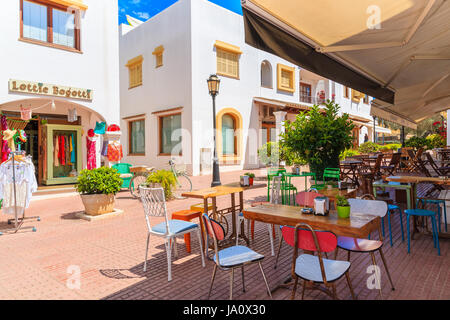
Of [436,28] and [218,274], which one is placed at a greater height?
[436,28]

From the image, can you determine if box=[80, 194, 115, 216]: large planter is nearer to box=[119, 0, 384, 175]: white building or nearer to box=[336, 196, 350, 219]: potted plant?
box=[336, 196, 350, 219]: potted plant

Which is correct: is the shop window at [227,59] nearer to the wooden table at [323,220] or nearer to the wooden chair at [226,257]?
the wooden table at [323,220]

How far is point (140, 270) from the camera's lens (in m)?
3.67

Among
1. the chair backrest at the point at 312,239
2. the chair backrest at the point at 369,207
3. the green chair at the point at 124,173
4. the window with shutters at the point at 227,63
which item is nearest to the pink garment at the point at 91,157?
the green chair at the point at 124,173

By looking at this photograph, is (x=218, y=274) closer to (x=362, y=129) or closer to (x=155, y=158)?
(x=155, y=158)

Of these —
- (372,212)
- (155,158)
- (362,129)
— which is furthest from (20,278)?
(362,129)

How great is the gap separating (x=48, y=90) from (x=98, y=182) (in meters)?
4.05

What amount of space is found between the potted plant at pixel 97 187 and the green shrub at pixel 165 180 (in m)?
1.41

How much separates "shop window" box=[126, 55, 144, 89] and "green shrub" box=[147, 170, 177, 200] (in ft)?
37.7

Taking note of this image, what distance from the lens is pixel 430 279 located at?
10.3 feet

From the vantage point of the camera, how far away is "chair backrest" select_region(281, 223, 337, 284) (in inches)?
89.4

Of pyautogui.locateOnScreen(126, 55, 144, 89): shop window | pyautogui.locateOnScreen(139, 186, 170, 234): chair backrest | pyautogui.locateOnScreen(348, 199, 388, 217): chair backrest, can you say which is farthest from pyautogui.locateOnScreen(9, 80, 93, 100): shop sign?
pyautogui.locateOnScreen(126, 55, 144, 89): shop window

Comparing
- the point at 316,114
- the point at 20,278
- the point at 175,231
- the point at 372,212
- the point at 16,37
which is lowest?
the point at 20,278
